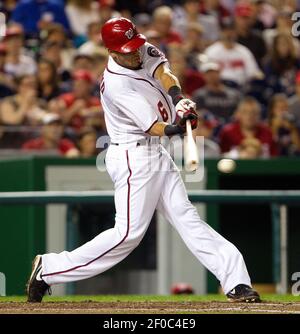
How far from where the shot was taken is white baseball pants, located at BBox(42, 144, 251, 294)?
7.53 m

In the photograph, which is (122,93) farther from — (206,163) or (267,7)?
(267,7)

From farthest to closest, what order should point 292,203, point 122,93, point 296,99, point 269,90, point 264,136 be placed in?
point 269,90, point 296,99, point 264,136, point 292,203, point 122,93

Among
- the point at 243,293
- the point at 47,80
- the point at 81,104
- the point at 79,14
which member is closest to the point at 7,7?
the point at 79,14

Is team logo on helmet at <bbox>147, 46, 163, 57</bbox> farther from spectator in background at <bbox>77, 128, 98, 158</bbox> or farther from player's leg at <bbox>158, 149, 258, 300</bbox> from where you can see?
spectator in background at <bbox>77, 128, 98, 158</bbox>

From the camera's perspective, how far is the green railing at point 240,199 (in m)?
10.3

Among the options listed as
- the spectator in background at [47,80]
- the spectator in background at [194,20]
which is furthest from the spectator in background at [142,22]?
the spectator in background at [47,80]

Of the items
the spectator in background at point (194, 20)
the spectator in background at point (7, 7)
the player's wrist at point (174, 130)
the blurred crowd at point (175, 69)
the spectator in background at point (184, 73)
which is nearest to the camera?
the player's wrist at point (174, 130)

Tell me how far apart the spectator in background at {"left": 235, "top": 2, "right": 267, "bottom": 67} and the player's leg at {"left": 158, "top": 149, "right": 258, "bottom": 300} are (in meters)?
7.94

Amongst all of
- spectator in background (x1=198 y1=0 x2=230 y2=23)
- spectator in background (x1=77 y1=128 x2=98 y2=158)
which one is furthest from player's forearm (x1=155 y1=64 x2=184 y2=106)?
spectator in background (x1=198 y1=0 x2=230 y2=23)

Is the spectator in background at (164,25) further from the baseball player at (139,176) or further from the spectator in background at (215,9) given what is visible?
the baseball player at (139,176)

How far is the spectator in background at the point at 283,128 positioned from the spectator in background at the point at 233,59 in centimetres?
91

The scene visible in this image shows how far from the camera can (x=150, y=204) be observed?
7562 mm

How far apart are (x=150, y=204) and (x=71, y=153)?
14.6ft

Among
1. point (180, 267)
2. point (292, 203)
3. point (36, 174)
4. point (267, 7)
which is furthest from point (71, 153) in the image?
point (267, 7)
